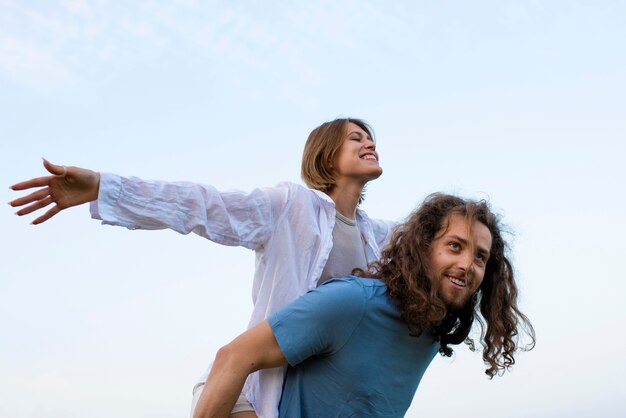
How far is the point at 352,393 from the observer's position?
Result: 4.54 m

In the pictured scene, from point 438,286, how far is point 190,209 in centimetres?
144

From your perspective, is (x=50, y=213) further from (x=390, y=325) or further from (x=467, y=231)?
(x=467, y=231)

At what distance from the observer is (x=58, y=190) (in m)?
4.35

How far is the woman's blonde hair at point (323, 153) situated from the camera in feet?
19.0

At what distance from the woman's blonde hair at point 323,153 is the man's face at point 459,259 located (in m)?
1.13

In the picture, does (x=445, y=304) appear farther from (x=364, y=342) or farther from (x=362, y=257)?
(x=362, y=257)

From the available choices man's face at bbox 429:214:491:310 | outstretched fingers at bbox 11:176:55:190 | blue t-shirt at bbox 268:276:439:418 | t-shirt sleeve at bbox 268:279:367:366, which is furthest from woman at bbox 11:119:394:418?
man's face at bbox 429:214:491:310

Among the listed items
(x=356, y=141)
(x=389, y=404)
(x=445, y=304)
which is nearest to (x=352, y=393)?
(x=389, y=404)

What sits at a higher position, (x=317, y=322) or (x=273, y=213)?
(x=273, y=213)

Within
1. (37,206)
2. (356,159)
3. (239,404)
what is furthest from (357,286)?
(37,206)

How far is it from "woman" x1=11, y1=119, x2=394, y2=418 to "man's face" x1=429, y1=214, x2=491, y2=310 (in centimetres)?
71

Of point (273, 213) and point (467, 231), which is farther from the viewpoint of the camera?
point (273, 213)

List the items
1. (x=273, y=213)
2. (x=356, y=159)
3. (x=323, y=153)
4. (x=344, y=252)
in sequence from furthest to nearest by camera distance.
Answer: (x=323, y=153) → (x=356, y=159) → (x=344, y=252) → (x=273, y=213)

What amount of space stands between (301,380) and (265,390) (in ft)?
0.71
